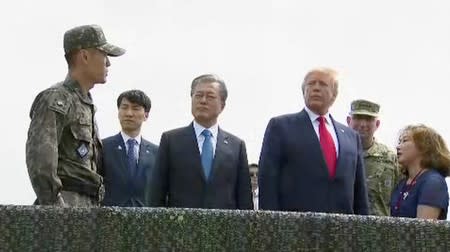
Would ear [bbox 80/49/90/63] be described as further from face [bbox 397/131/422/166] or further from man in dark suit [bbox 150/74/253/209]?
face [bbox 397/131/422/166]

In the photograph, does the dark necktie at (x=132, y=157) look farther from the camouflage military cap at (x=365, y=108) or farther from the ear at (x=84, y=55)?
the camouflage military cap at (x=365, y=108)

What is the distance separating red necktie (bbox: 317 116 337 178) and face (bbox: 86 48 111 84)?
1648mm

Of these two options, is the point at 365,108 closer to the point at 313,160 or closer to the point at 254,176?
the point at 254,176

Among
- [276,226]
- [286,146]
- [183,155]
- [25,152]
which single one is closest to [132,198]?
[183,155]

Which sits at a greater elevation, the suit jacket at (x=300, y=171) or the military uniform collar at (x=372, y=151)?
the military uniform collar at (x=372, y=151)

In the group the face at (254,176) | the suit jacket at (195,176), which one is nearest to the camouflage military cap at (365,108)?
the face at (254,176)

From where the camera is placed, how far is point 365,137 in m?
8.75

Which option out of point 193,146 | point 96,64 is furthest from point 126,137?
point 96,64

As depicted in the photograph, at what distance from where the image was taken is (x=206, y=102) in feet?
22.5

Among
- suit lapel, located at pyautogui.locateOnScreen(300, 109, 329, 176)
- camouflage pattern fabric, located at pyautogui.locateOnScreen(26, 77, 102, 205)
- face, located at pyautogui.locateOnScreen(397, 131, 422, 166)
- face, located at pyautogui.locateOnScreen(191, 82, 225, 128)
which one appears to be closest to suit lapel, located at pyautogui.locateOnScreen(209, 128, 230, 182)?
face, located at pyautogui.locateOnScreen(191, 82, 225, 128)

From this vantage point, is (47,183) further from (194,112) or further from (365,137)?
(365,137)

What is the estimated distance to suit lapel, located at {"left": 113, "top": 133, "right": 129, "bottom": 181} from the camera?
7648 mm

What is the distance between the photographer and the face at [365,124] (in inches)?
346

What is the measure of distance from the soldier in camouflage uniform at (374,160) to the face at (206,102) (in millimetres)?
2015
